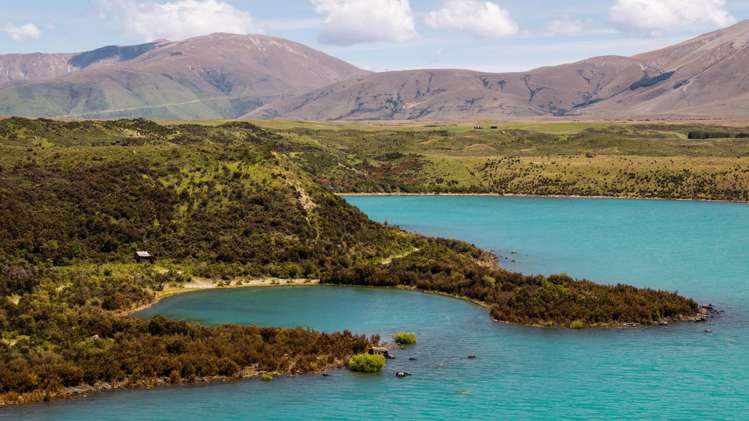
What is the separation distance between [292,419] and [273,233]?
5023cm

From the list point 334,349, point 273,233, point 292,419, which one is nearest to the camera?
point 292,419

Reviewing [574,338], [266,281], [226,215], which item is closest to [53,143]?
[226,215]

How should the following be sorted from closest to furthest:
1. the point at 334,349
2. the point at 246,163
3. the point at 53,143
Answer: the point at 334,349, the point at 246,163, the point at 53,143

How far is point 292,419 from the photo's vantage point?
166 ft

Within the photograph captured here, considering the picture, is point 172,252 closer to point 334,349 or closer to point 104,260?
point 104,260

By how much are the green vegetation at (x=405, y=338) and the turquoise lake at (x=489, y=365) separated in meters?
0.91

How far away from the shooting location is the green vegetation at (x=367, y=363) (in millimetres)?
58781

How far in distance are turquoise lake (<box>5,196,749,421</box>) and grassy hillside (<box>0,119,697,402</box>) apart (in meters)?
2.62

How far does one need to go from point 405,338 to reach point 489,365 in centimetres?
798

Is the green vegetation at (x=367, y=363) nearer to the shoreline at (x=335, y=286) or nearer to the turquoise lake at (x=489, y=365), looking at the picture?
the turquoise lake at (x=489, y=365)

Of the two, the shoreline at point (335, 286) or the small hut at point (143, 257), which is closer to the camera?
the shoreline at point (335, 286)

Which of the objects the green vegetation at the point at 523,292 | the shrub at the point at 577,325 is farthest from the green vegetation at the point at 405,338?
the shrub at the point at 577,325

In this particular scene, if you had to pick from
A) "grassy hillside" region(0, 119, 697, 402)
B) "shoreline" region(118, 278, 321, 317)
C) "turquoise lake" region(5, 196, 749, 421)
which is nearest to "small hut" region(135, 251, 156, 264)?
"grassy hillside" region(0, 119, 697, 402)

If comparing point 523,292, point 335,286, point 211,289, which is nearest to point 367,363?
point 523,292
